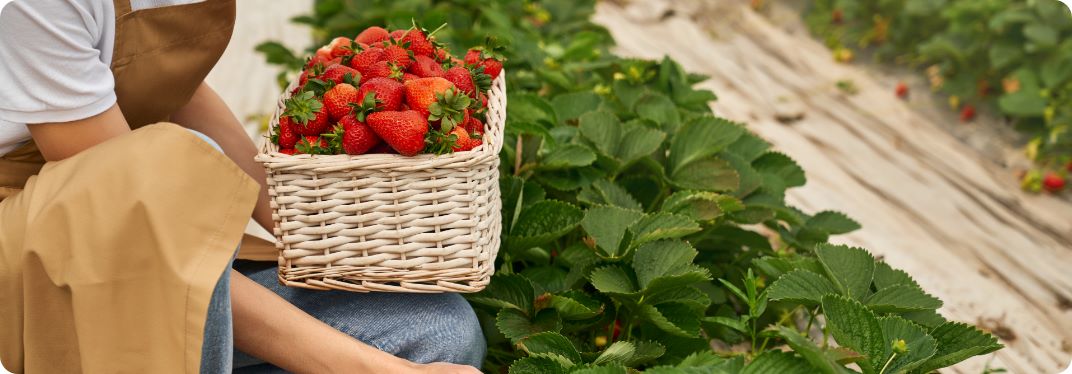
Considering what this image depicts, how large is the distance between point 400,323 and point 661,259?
0.45m

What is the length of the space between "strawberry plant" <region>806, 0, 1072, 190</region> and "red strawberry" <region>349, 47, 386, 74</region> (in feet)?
7.81

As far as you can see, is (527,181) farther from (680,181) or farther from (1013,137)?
(1013,137)

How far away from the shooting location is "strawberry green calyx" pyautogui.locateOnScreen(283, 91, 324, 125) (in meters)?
1.26

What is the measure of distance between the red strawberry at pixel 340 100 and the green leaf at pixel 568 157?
0.58 m

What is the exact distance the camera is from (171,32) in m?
1.29

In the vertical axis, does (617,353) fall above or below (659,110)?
below

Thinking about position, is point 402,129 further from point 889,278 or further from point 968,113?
point 968,113

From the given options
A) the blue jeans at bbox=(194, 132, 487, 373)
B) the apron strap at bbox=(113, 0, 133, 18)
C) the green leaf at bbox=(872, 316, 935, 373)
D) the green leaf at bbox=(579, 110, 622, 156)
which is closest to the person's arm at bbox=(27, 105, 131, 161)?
the apron strap at bbox=(113, 0, 133, 18)

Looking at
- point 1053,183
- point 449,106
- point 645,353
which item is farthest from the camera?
point 1053,183

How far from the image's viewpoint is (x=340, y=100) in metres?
1.28

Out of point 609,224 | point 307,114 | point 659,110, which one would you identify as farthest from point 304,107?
point 659,110

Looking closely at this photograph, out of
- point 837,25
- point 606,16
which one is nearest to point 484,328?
point 606,16

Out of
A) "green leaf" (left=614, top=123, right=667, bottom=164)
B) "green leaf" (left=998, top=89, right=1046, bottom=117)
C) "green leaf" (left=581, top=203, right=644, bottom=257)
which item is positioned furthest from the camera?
"green leaf" (left=998, top=89, right=1046, bottom=117)

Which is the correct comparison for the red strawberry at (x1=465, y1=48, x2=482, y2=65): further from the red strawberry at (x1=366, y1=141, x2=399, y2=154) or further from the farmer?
the farmer
